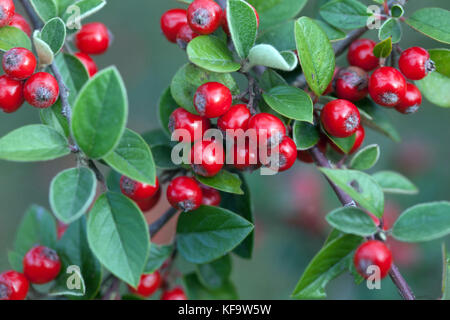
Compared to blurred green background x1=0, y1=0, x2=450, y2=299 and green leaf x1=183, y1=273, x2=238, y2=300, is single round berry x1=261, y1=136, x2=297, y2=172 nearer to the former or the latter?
green leaf x1=183, y1=273, x2=238, y2=300

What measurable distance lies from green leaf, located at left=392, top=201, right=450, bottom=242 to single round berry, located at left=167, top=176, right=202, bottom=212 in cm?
73

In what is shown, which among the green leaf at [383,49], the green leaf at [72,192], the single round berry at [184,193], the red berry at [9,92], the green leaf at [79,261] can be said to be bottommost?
the green leaf at [79,261]

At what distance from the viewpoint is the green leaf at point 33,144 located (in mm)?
→ 1525

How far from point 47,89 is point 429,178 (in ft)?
9.54

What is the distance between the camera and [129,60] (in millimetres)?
5461

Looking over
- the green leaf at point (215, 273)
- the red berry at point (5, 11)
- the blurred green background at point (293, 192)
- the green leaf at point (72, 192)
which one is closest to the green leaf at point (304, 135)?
the green leaf at point (72, 192)

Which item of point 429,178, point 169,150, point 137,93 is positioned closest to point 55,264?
point 169,150

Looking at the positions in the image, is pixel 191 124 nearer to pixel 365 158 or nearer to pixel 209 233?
pixel 209 233

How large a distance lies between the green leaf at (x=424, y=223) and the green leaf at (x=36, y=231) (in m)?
1.67

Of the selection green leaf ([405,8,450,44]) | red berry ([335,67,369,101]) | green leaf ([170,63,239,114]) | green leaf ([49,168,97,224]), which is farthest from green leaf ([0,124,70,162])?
green leaf ([405,8,450,44])

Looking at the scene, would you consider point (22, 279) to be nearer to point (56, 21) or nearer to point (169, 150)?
point (169, 150)

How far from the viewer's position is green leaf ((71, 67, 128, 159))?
4.79 ft

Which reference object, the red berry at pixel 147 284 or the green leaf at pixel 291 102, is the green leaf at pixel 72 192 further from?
the red berry at pixel 147 284
